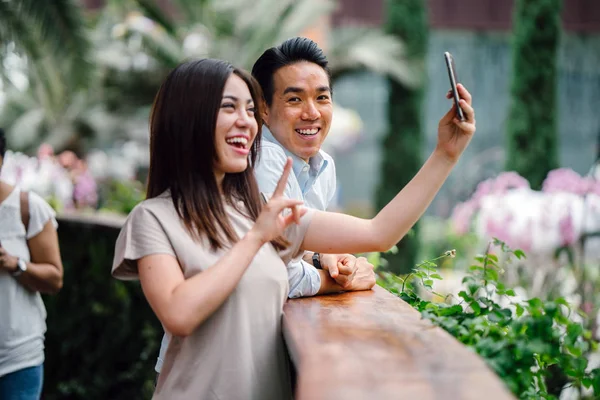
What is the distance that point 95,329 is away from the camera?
5.83 m

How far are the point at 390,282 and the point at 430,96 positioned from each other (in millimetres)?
28016

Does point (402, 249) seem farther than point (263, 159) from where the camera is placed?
Yes

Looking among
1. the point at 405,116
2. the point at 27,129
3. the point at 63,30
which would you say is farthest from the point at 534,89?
the point at 27,129

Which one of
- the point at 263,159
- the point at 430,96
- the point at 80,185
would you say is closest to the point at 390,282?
the point at 263,159

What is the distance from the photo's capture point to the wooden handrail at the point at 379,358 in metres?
1.35

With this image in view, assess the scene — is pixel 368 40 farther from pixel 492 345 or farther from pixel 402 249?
pixel 492 345

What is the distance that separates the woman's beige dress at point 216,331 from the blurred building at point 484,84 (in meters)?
26.9

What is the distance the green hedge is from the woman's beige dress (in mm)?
3713

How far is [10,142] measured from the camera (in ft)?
63.3

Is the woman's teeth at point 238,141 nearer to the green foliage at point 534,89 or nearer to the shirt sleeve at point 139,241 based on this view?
the shirt sleeve at point 139,241

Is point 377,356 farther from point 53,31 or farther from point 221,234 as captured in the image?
point 53,31

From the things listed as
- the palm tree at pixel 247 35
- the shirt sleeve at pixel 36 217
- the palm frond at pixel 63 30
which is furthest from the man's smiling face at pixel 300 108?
the palm tree at pixel 247 35

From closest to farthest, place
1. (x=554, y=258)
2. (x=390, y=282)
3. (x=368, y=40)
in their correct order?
1. (x=390, y=282)
2. (x=554, y=258)
3. (x=368, y=40)

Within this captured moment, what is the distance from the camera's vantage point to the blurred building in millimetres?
29547
